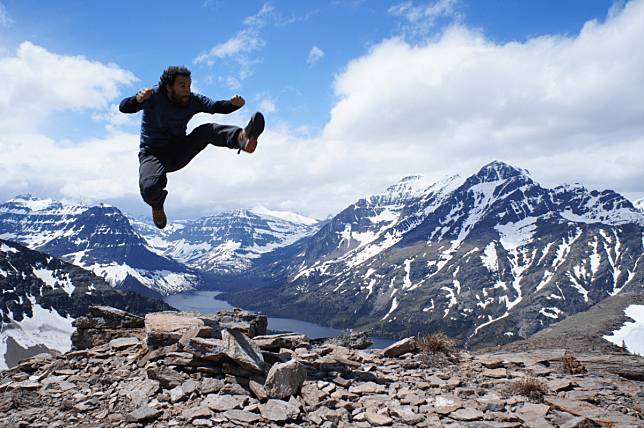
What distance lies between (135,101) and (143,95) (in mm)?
293

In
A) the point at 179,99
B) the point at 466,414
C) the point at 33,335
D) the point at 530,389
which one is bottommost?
the point at 33,335

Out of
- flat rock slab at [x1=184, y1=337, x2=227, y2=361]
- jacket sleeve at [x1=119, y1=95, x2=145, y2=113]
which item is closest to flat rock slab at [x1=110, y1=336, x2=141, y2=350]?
flat rock slab at [x1=184, y1=337, x2=227, y2=361]

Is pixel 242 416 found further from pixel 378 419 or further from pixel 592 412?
pixel 592 412

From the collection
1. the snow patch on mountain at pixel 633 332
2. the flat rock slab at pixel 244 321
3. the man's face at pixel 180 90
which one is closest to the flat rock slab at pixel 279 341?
the flat rock slab at pixel 244 321

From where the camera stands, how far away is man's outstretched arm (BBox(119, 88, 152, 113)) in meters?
9.18

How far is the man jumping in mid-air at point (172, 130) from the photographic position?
933 centimetres

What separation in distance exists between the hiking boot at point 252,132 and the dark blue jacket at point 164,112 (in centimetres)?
107

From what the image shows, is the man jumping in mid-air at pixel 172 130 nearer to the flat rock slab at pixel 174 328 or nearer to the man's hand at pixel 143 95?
the man's hand at pixel 143 95

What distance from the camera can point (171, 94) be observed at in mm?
9562

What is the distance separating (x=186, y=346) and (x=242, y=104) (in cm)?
678

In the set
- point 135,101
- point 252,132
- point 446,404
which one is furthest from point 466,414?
point 135,101

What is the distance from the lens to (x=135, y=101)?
30.6 ft

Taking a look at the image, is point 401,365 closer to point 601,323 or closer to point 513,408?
point 513,408

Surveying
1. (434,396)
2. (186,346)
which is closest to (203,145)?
(186,346)
